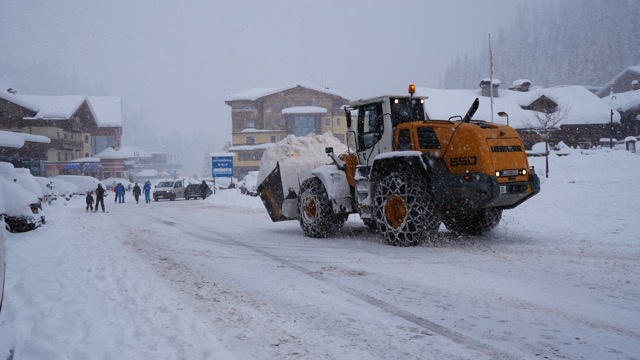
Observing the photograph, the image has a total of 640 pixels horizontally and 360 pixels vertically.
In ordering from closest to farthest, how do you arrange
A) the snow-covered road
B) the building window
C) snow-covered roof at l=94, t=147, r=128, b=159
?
the snow-covered road, the building window, snow-covered roof at l=94, t=147, r=128, b=159

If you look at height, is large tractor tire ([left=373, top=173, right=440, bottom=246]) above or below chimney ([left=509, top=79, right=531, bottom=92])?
below

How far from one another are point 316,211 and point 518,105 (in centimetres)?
4308

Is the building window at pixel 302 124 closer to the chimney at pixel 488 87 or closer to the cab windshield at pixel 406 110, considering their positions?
the chimney at pixel 488 87

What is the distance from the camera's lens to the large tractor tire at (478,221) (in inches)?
362

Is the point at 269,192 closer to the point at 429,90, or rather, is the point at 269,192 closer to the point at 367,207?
the point at 367,207

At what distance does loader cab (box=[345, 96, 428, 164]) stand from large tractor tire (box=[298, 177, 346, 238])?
106 cm

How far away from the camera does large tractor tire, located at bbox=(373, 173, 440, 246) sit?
7812 mm

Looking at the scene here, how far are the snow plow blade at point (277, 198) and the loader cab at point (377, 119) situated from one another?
204cm

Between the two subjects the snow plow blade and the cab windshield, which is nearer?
the cab windshield

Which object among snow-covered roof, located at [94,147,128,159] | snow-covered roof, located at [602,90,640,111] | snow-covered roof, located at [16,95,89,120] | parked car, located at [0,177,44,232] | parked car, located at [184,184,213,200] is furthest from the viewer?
snow-covered roof, located at [94,147,128,159]

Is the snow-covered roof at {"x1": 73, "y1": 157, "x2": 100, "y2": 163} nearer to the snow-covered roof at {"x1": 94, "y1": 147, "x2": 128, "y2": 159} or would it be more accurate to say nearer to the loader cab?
the snow-covered roof at {"x1": 94, "y1": 147, "x2": 128, "y2": 159}

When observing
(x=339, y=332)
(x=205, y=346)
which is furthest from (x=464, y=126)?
(x=205, y=346)

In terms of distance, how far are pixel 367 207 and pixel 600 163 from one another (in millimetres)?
20711

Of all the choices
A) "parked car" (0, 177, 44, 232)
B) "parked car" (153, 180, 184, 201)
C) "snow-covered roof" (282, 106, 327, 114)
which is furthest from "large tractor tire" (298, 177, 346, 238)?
"snow-covered roof" (282, 106, 327, 114)
